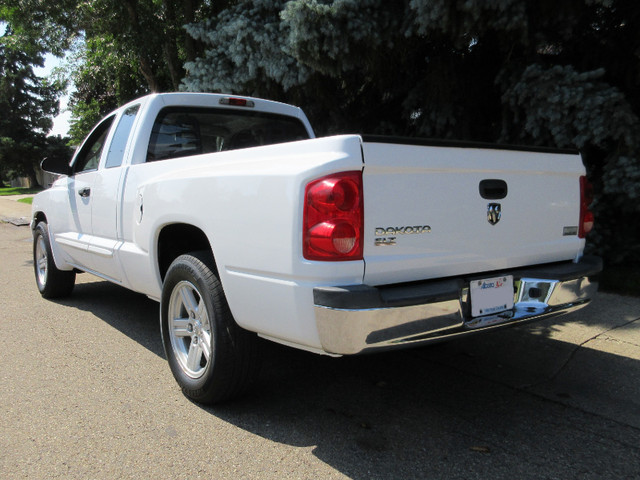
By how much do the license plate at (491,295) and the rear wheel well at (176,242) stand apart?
161cm

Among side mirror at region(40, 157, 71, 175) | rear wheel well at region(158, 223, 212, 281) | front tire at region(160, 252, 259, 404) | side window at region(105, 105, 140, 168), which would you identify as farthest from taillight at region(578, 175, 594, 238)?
side mirror at region(40, 157, 71, 175)

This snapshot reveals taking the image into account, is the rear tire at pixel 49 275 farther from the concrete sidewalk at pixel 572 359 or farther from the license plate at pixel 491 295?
the license plate at pixel 491 295

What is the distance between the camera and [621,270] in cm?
595

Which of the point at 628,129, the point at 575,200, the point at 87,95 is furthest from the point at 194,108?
the point at 87,95

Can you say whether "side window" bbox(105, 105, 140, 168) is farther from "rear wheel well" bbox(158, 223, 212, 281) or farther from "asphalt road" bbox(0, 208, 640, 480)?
"asphalt road" bbox(0, 208, 640, 480)

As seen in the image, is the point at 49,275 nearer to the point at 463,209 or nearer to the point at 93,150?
the point at 93,150

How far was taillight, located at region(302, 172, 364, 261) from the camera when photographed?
2307 millimetres

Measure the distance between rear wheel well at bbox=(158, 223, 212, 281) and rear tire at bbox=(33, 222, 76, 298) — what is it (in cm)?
240

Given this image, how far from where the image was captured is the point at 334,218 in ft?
7.61

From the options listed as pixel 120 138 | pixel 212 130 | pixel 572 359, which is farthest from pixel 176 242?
pixel 572 359

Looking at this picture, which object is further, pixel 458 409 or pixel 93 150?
pixel 93 150

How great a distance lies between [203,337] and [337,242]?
4.12ft

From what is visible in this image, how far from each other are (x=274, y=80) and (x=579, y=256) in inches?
190

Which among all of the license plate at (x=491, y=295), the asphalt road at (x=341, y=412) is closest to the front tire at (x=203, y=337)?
the asphalt road at (x=341, y=412)
